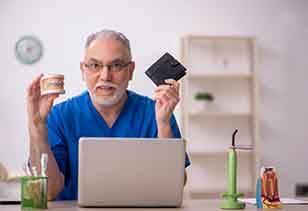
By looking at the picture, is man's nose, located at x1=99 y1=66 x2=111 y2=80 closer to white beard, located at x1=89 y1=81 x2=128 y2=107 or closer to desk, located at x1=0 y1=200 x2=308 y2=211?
white beard, located at x1=89 y1=81 x2=128 y2=107

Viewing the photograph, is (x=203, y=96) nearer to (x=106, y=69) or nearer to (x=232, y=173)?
(x=106, y=69)

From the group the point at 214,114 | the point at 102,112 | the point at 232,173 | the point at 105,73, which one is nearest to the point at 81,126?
the point at 102,112

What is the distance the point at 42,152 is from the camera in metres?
2.30

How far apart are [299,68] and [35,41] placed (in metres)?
2.27

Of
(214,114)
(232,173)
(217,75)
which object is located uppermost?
(217,75)

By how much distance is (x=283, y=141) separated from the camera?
5527mm

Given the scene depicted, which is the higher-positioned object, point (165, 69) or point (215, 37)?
point (215, 37)

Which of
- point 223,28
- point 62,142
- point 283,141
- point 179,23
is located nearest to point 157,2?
point 179,23

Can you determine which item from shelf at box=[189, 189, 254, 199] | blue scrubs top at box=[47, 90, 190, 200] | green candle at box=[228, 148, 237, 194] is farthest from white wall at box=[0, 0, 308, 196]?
green candle at box=[228, 148, 237, 194]

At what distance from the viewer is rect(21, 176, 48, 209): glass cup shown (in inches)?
76.7

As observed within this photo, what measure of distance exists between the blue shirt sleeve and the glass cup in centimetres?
53

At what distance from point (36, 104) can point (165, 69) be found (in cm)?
47

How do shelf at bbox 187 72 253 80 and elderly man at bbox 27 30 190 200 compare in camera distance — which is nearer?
elderly man at bbox 27 30 190 200

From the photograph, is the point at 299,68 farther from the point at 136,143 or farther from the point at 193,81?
the point at 136,143
